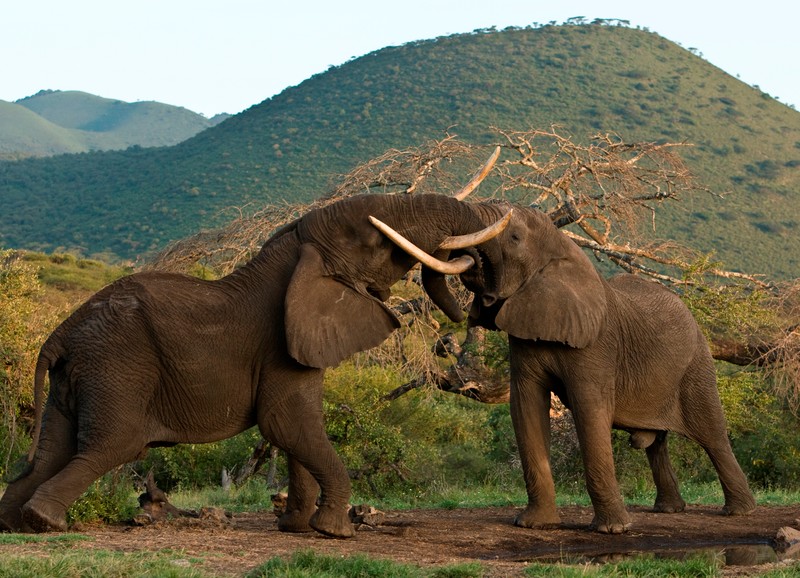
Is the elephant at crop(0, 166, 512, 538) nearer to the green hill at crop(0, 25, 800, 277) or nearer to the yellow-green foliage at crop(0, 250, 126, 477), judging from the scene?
the yellow-green foliage at crop(0, 250, 126, 477)

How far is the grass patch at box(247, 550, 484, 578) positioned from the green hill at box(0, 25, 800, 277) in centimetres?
4329

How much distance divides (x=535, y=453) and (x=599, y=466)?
62 cm

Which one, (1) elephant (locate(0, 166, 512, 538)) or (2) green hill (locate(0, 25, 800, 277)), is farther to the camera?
(2) green hill (locate(0, 25, 800, 277))

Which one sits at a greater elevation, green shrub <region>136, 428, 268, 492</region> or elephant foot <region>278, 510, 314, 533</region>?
elephant foot <region>278, 510, 314, 533</region>

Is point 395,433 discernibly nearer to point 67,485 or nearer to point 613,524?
point 613,524

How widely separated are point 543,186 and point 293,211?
13.1 feet

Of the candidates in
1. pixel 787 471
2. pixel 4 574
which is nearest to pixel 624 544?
pixel 4 574

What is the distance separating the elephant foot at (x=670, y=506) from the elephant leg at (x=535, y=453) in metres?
1.46

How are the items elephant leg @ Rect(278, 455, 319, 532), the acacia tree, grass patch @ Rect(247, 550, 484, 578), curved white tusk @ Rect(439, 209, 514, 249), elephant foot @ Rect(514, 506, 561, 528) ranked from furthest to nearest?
the acacia tree → elephant foot @ Rect(514, 506, 561, 528) → elephant leg @ Rect(278, 455, 319, 532) → curved white tusk @ Rect(439, 209, 514, 249) → grass patch @ Rect(247, 550, 484, 578)

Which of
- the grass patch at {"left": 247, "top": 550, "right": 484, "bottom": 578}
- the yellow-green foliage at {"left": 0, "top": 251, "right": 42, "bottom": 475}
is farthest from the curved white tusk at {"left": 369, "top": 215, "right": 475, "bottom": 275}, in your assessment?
the yellow-green foliage at {"left": 0, "top": 251, "right": 42, "bottom": 475}

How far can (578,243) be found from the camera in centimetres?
1836

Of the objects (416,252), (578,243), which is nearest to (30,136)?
(578,243)

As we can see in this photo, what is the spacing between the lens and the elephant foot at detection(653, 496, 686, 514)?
11.0 meters

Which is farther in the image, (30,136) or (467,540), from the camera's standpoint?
(30,136)
